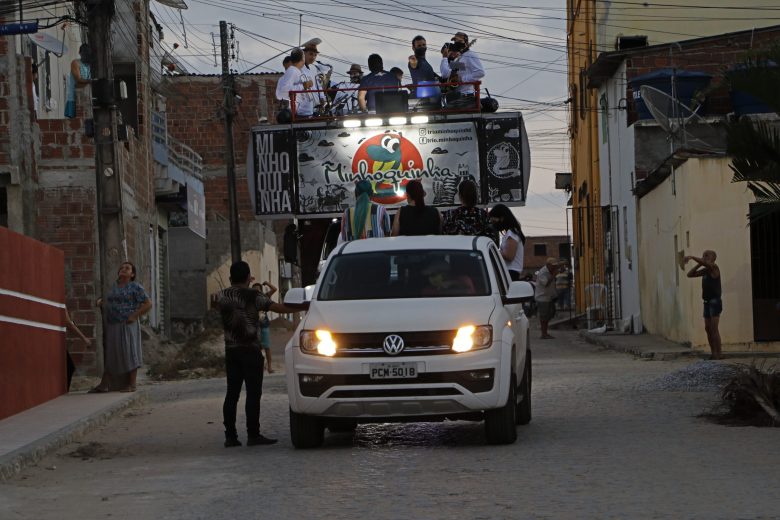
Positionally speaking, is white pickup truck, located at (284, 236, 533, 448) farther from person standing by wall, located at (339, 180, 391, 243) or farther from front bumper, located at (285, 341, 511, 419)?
person standing by wall, located at (339, 180, 391, 243)

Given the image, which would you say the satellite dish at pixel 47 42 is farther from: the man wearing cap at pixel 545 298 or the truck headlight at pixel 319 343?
the truck headlight at pixel 319 343

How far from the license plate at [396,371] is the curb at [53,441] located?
2926 millimetres

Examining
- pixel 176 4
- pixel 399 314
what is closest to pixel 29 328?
pixel 399 314

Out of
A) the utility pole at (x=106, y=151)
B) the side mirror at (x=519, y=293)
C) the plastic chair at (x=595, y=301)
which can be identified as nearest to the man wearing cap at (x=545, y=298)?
the plastic chair at (x=595, y=301)

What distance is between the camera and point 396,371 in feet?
39.5

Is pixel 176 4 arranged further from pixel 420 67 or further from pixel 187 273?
pixel 420 67

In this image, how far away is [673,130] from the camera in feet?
108

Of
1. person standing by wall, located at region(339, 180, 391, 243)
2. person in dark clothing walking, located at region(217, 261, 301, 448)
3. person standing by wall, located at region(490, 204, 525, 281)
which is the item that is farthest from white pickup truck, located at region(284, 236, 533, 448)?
person standing by wall, located at region(339, 180, 391, 243)

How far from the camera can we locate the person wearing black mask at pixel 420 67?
76.8 feet

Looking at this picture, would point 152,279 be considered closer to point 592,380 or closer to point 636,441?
point 592,380

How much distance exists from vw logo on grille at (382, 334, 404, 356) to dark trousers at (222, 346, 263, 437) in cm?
185

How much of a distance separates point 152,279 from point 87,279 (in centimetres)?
1018

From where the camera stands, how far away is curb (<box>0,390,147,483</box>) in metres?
11.9

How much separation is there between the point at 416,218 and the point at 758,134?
379 centimetres
